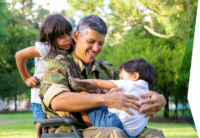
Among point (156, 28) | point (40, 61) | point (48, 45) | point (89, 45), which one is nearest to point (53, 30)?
point (48, 45)

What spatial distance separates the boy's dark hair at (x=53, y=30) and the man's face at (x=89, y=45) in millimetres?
399

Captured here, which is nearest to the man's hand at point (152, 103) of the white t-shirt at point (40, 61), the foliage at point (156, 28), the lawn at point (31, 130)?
the white t-shirt at point (40, 61)

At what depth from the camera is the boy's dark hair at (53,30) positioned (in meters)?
3.20

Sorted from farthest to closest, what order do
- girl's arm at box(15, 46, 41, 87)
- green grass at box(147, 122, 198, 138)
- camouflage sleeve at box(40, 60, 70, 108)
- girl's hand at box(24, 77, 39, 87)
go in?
green grass at box(147, 122, 198, 138)
girl's hand at box(24, 77, 39, 87)
girl's arm at box(15, 46, 41, 87)
camouflage sleeve at box(40, 60, 70, 108)

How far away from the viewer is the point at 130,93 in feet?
7.93

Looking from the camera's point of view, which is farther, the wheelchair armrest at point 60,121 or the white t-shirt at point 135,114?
the white t-shirt at point 135,114

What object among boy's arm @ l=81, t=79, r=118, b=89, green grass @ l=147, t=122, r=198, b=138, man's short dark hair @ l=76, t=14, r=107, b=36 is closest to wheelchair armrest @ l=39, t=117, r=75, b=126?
boy's arm @ l=81, t=79, r=118, b=89

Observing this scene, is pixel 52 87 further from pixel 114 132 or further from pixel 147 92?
pixel 147 92

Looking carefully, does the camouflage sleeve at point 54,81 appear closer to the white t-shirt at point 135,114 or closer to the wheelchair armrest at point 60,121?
the wheelchair armrest at point 60,121

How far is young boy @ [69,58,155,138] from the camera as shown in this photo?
7.41 feet

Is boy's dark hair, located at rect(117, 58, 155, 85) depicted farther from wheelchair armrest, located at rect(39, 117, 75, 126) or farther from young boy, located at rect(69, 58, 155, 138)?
wheelchair armrest, located at rect(39, 117, 75, 126)

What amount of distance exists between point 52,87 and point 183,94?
16.2 metres

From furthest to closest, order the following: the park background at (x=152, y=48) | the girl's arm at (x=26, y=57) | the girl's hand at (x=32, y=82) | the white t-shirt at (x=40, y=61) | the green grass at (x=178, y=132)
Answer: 1. the park background at (x=152, y=48)
2. the green grass at (x=178, y=132)
3. the girl's hand at (x=32, y=82)
4. the girl's arm at (x=26, y=57)
5. the white t-shirt at (x=40, y=61)

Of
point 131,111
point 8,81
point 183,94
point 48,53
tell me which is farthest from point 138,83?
point 8,81
